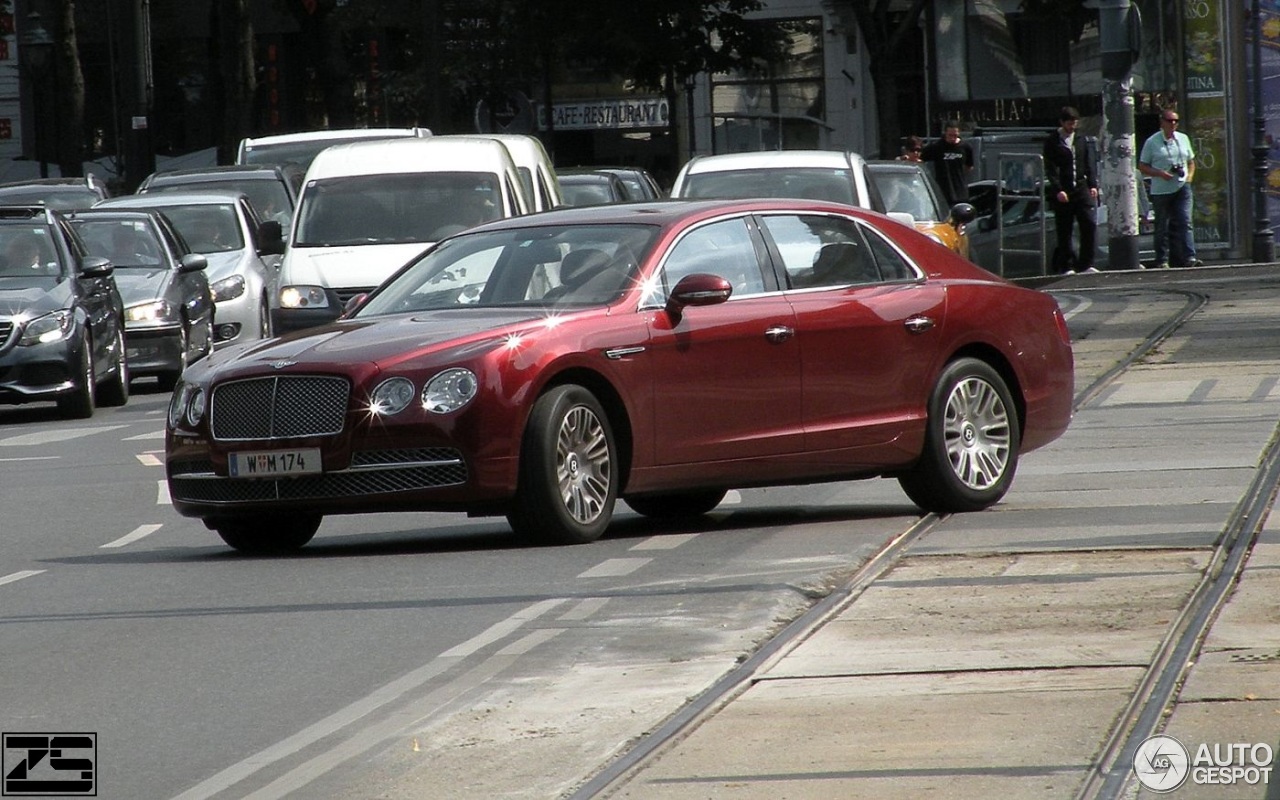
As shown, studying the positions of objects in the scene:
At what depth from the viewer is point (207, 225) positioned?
89.2 feet

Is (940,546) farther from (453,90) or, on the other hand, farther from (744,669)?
(453,90)

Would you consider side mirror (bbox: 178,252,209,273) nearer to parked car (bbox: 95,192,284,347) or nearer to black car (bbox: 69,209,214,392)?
black car (bbox: 69,209,214,392)

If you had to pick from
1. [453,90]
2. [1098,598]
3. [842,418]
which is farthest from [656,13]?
[1098,598]

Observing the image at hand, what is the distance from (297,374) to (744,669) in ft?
12.3

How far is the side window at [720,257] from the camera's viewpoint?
465 inches

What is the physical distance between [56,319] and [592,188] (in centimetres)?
1130

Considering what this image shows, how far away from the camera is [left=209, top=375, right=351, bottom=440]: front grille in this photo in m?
10.9

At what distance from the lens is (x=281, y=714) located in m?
7.43

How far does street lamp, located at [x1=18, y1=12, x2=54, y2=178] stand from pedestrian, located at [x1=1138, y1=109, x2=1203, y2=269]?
26.9 meters

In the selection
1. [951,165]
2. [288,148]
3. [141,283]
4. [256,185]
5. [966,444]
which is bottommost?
[966,444]

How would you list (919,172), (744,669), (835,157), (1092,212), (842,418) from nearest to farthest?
(744,669), (842,418), (835,157), (919,172), (1092,212)

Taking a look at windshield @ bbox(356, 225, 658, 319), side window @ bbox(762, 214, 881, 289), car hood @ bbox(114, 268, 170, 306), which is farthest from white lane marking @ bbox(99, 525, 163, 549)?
car hood @ bbox(114, 268, 170, 306)

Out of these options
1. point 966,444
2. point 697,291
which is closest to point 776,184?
point 966,444

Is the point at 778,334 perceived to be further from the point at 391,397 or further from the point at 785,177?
the point at 785,177
